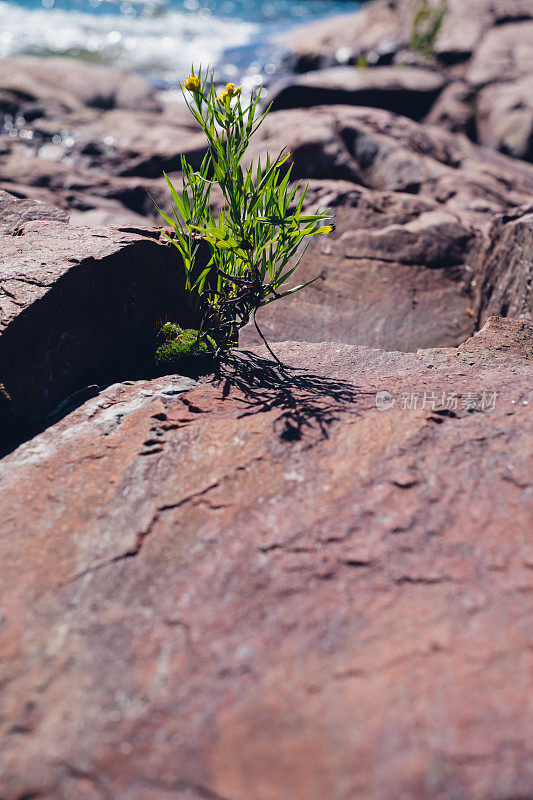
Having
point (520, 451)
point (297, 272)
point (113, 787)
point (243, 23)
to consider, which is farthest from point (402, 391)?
point (243, 23)

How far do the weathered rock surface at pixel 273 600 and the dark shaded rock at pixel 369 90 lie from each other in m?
6.55

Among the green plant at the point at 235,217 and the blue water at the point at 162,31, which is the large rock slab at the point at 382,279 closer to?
the green plant at the point at 235,217

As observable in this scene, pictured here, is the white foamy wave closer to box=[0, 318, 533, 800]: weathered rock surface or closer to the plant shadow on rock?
the plant shadow on rock

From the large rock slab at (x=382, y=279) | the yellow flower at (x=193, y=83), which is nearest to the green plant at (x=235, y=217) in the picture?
the yellow flower at (x=193, y=83)

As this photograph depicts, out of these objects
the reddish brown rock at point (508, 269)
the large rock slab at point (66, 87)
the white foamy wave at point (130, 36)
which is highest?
the white foamy wave at point (130, 36)

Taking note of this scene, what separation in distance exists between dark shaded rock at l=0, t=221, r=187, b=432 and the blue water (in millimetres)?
12855

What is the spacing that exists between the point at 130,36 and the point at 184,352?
63.9 feet

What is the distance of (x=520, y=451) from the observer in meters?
2.15

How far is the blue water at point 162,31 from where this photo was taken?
1586 centimetres

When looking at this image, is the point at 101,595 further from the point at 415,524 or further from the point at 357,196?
the point at 357,196

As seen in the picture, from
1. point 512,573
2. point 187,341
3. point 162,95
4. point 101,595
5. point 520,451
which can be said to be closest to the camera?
point 512,573

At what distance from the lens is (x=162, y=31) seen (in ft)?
62.3

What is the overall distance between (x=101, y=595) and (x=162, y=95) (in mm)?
14403

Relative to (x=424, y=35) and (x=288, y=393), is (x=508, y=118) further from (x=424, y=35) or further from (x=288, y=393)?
(x=288, y=393)
